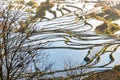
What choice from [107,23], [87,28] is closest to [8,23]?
[87,28]

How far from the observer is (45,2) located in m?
56.4

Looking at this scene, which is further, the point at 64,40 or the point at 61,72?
the point at 64,40

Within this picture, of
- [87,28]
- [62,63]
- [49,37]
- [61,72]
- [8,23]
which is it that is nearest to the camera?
[8,23]

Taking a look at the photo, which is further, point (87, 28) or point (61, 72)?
point (87, 28)

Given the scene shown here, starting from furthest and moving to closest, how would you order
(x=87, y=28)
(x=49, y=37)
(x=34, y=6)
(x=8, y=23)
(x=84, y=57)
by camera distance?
(x=34, y=6), (x=87, y=28), (x=49, y=37), (x=84, y=57), (x=8, y=23)

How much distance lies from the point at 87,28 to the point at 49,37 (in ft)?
19.7

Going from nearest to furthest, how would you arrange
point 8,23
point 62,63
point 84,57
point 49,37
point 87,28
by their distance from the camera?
point 8,23
point 62,63
point 84,57
point 49,37
point 87,28

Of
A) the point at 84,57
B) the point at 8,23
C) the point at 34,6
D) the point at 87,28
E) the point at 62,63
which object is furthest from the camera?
the point at 34,6

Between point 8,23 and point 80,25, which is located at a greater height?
point 8,23

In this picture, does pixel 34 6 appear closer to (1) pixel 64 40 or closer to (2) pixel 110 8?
(2) pixel 110 8

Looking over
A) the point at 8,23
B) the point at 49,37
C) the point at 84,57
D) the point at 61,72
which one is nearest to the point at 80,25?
the point at 49,37

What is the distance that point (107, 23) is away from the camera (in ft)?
153

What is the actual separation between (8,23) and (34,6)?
45475mm

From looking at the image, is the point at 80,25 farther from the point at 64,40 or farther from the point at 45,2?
the point at 45,2
